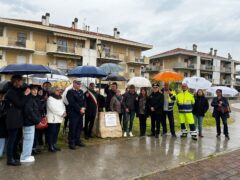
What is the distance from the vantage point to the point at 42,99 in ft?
22.3

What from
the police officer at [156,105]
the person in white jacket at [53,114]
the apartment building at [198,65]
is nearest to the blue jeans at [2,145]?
the person in white jacket at [53,114]

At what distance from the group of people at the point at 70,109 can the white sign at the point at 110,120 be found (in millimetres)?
315

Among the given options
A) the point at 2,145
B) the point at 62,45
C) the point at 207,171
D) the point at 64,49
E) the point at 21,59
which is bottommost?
the point at 207,171

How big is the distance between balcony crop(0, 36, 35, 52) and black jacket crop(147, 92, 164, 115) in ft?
84.7

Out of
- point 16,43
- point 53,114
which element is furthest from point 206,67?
point 53,114

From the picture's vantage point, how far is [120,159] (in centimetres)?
649

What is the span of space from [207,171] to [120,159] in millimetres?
2012

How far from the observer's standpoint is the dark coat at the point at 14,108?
5.58m

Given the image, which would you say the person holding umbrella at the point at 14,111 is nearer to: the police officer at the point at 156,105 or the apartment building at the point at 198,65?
the police officer at the point at 156,105

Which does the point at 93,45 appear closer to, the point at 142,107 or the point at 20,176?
the point at 142,107

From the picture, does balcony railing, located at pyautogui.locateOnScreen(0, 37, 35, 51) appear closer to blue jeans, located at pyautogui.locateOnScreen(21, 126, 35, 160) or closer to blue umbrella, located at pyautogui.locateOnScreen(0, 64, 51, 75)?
blue umbrella, located at pyautogui.locateOnScreen(0, 64, 51, 75)

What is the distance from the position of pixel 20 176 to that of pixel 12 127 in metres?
1.07

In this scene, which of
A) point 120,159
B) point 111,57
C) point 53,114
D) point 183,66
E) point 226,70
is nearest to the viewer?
point 120,159

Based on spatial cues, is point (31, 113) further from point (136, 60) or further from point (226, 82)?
point (226, 82)
